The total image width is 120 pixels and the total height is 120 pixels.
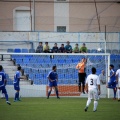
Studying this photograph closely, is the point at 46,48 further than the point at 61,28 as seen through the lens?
No

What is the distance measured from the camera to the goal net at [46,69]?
32.7m

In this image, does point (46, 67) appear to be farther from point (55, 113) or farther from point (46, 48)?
point (55, 113)

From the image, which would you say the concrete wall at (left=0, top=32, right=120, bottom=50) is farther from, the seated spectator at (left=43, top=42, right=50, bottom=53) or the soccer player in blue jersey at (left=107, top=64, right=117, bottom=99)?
the soccer player in blue jersey at (left=107, top=64, right=117, bottom=99)

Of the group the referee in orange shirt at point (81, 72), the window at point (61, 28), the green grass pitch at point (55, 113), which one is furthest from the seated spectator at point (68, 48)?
the green grass pitch at point (55, 113)

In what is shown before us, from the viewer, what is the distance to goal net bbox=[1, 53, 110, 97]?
3272 cm

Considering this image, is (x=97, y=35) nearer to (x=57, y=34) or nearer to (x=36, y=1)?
(x=57, y=34)

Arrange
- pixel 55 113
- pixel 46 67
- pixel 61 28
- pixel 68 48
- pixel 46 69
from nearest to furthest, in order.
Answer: pixel 55 113 → pixel 46 69 → pixel 46 67 → pixel 68 48 → pixel 61 28

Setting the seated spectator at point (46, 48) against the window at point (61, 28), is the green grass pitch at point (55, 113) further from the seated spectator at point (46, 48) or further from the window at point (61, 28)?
the window at point (61, 28)

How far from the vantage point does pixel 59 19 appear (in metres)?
41.3

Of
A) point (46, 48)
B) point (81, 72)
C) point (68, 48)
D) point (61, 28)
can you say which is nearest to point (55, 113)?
point (81, 72)

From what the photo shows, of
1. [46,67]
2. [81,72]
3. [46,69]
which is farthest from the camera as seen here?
[46,67]

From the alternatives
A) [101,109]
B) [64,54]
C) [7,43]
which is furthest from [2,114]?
[7,43]

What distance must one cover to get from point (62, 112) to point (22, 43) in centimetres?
1730

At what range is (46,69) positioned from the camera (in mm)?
33906
